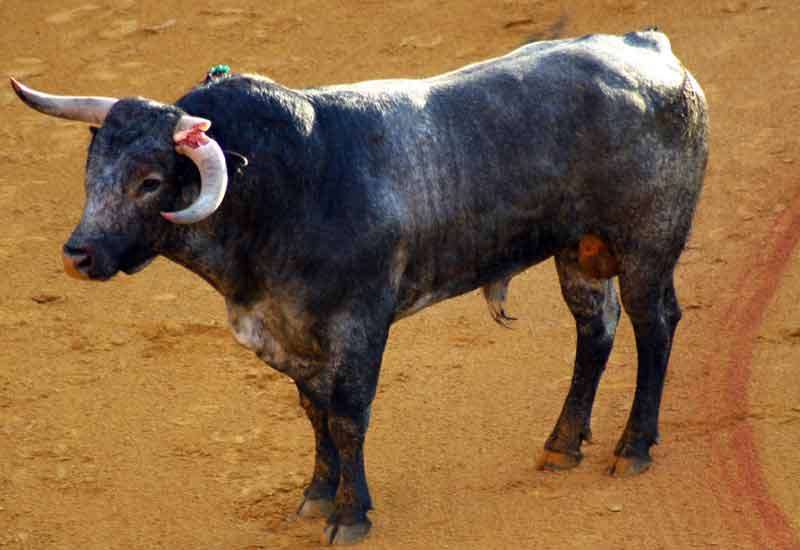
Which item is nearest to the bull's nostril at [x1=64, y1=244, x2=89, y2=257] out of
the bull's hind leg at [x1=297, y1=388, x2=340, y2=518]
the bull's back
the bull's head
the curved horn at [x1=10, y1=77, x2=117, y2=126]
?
the bull's head

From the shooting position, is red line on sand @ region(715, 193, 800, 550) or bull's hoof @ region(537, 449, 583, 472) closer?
red line on sand @ region(715, 193, 800, 550)

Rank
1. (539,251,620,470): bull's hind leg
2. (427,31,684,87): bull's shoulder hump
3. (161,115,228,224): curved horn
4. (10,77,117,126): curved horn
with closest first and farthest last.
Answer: (161,115,228,224): curved horn, (10,77,117,126): curved horn, (427,31,684,87): bull's shoulder hump, (539,251,620,470): bull's hind leg

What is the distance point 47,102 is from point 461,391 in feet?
11.6

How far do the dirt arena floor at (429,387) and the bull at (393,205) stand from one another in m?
0.45

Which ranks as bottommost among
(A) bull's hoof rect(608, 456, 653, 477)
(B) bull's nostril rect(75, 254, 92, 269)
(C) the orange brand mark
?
(A) bull's hoof rect(608, 456, 653, 477)

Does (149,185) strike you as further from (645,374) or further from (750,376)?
(750,376)

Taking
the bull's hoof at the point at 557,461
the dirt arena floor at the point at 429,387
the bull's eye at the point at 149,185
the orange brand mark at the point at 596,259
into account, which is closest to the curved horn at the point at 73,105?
the bull's eye at the point at 149,185

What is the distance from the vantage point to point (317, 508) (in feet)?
29.3

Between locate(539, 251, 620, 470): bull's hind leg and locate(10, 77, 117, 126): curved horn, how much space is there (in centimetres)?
284

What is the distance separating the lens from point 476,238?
8.69 m

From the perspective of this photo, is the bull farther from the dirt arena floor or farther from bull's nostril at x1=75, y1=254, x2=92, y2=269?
the dirt arena floor

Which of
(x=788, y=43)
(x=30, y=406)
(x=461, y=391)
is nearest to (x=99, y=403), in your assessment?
(x=30, y=406)

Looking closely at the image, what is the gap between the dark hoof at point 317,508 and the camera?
29.3 feet

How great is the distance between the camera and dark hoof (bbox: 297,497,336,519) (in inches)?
352
